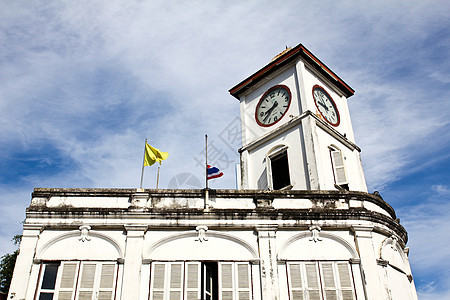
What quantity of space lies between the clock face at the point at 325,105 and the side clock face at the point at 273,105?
4.65 feet

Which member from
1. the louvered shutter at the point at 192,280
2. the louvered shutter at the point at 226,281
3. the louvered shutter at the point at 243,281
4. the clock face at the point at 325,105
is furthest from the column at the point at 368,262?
the clock face at the point at 325,105

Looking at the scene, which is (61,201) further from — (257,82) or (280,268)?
(257,82)

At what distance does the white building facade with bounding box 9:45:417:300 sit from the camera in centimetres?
1372

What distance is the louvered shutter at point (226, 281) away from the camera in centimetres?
1369

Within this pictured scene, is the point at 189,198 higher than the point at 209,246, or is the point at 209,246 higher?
the point at 189,198

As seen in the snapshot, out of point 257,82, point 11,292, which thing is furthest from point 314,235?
point 257,82

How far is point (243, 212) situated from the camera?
1482 cm

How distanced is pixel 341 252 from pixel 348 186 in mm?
5159

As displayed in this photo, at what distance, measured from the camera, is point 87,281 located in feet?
44.9

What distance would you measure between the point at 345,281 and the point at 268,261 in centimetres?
246

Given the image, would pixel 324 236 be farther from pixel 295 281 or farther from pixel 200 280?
pixel 200 280

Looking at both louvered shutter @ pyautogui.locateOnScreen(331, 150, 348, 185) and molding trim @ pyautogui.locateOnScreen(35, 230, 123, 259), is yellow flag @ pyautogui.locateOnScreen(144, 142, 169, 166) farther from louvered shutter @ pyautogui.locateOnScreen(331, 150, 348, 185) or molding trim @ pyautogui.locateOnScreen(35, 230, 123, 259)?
louvered shutter @ pyautogui.locateOnScreen(331, 150, 348, 185)

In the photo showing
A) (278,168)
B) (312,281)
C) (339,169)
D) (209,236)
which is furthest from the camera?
(278,168)

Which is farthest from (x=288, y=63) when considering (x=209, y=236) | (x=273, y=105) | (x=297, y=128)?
(x=209, y=236)
